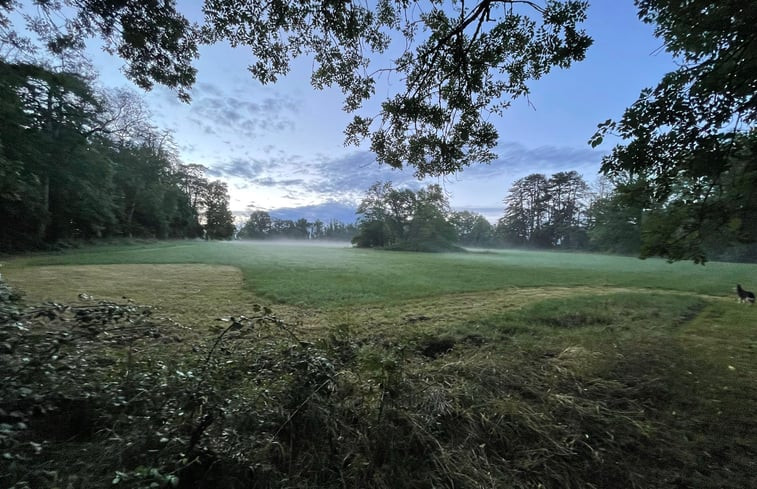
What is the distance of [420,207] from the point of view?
4622 centimetres

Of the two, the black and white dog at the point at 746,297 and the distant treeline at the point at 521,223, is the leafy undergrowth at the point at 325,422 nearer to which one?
the black and white dog at the point at 746,297

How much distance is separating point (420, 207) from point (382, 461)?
45502mm

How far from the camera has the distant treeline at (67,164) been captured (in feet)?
43.6

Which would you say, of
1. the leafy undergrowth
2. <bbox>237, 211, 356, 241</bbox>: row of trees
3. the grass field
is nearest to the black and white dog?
the grass field

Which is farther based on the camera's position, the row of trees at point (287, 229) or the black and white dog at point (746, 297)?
the row of trees at point (287, 229)

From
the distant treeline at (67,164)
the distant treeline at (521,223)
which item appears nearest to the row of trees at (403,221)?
the distant treeline at (521,223)

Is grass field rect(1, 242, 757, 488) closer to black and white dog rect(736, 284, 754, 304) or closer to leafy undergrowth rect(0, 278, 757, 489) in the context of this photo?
leafy undergrowth rect(0, 278, 757, 489)

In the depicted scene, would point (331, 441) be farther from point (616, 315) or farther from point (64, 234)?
point (64, 234)

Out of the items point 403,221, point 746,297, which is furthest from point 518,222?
point 746,297

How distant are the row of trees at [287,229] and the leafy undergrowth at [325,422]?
79.2m

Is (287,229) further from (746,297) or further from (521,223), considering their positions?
(746,297)

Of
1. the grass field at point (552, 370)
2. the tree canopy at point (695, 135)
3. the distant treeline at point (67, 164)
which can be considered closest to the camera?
the grass field at point (552, 370)

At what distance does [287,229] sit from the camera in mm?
86500

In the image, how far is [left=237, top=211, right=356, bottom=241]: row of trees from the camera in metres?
83.6
